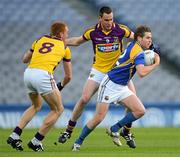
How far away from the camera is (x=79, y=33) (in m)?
20.1

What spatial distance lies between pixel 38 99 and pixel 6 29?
985cm

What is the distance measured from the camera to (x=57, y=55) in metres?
10.3

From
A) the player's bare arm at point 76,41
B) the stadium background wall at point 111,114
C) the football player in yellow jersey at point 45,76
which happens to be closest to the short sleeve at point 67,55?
the football player in yellow jersey at point 45,76

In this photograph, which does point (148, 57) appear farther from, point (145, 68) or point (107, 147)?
point (107, 147)

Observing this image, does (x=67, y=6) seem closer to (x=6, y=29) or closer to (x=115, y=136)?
(x=6, y=29)

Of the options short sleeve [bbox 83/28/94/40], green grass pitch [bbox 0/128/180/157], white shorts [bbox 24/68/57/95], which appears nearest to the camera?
green grass pitch [bbox 0/128/180/157]

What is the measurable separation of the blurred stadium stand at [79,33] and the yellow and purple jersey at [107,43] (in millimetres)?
6590

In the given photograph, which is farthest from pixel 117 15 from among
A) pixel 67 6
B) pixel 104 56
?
pixel 104 56

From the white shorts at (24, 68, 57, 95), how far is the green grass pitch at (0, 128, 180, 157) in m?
0.88

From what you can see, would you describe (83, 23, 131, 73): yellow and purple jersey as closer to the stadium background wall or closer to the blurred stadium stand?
the stadium background wall

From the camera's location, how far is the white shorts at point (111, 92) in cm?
1019

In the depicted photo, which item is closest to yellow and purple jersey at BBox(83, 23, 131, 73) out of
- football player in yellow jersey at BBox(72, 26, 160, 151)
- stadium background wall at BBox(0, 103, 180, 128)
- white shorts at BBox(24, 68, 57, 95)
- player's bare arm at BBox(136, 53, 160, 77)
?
football player in yellow jersey at BBox(72, 26, 160, 151)

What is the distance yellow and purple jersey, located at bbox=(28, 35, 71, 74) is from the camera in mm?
10188


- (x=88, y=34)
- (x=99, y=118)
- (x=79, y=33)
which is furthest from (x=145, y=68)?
(x=79, y=33)
